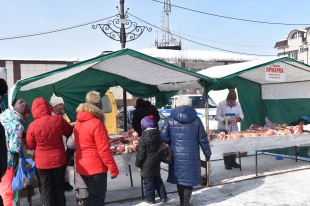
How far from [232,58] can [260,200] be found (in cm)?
2513

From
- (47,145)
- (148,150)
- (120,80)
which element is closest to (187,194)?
(148,150)

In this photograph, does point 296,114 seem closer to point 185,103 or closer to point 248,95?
point 248,95

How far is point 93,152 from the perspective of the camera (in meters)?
3.80

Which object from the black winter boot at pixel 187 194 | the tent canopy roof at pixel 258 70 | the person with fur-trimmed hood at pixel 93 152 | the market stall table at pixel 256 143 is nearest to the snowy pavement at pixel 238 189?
the black winter boot at pixel 187 194

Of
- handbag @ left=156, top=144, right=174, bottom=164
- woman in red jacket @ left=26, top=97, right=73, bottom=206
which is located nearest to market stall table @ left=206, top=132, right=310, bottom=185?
handbag @ left=156, top=144, right=174, bottom=164

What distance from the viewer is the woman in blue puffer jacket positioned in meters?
4.57

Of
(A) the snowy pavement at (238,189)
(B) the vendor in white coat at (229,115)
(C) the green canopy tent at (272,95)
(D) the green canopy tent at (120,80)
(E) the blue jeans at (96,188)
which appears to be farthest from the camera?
(C) the green canopy tent at (272,95)

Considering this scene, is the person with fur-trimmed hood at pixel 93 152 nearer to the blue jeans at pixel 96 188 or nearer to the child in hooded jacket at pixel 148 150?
the blue jeans at pixel 96 188

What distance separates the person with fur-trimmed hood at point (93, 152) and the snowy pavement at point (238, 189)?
1254 millimetres

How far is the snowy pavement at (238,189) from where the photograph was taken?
16.6 ft

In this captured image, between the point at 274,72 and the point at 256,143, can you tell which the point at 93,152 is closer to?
the point at 256,143

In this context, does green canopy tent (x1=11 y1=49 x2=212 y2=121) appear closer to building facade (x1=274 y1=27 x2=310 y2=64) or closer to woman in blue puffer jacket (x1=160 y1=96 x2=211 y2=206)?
woman in blue puffer jacket (x1=160 y1=96 x2=211 y2=206)

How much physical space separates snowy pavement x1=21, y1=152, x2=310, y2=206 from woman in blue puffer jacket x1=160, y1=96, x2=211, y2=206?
61 cm

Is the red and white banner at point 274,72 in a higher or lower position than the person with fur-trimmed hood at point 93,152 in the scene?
higher
